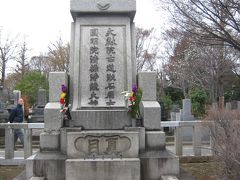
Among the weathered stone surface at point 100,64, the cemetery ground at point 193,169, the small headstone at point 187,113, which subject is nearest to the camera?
the weathered stone surface at point 100,64

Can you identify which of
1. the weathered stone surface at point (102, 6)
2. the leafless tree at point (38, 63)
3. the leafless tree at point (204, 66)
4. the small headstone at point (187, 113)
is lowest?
the small headstone at point (187, 113)

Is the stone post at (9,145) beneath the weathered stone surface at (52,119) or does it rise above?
beneath

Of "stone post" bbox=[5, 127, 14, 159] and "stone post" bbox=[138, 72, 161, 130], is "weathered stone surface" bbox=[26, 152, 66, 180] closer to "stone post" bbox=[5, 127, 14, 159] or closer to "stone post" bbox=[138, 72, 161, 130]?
"stone post" bbox=[138, 72, 161, 130]

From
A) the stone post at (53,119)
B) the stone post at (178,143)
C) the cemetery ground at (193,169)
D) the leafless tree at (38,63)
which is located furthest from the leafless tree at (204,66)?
Answer: the leafless tree at (38,63)

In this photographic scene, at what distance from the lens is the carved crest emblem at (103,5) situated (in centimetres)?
823

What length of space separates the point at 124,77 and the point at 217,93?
23575 millimetres

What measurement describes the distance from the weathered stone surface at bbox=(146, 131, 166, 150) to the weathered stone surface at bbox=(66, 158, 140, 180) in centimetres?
77

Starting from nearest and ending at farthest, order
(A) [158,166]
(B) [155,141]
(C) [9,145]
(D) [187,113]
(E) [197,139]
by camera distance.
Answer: (A) [158,166] → (B) [155,141] → (C) [9,145] → (E) [197,139] → (D) [187,113]

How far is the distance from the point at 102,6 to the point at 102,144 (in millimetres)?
3030

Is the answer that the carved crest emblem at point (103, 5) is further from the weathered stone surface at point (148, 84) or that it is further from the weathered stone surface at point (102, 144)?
the weathered stone surface at point (102, 144)

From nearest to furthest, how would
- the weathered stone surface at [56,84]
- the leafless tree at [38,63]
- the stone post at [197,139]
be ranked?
1. the weathered stone surface at [56,84]
2. the stone post at [197,139]
3. the leafless tree at [38,63]

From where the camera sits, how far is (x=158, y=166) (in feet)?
22.8

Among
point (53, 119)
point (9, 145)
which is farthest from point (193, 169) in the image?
point (9, 145)

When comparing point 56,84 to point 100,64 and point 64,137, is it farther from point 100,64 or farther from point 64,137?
point 64,137
